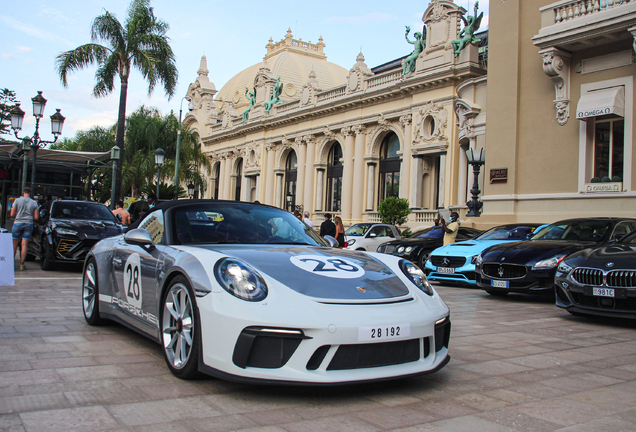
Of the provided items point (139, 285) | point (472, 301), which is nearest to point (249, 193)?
point (472, 301)

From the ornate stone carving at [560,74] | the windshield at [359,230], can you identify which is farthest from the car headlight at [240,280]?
the windshield at [359,230]

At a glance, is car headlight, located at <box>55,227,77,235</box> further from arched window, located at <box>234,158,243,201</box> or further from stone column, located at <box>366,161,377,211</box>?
arched window, located at <box>234,158,243,201</box>

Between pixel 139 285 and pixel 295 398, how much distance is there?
1855 millimetres

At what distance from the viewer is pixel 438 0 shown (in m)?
29.3

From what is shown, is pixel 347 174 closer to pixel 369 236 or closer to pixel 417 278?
pixel 369 236

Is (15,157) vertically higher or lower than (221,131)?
lower

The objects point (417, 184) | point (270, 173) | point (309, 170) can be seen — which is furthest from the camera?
point (270, 173)

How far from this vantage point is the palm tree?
25000 mm

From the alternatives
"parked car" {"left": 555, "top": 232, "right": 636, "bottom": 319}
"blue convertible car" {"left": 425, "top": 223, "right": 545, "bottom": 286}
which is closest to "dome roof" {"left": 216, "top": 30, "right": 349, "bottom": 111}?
"blue convertible car" {"left": 425, "top": 223, "right": 545, "bottom": 286}

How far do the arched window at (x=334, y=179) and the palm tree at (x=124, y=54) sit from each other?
14.0 meters

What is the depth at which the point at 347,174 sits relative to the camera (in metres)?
35.7

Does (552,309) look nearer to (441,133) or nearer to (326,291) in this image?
(326,291)

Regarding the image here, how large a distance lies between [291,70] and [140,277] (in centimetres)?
5334

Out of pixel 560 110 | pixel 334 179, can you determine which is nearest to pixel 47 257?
pixel 560 110
